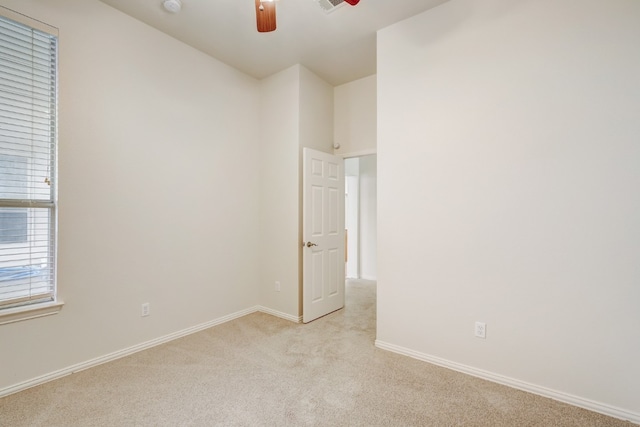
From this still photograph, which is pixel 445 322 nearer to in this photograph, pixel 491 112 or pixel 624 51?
pixel 491 112

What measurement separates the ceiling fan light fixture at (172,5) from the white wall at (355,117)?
81.4 inches

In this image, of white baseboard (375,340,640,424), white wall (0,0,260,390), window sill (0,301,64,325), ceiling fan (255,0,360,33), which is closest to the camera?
ceiling fan (255,0,360,33)

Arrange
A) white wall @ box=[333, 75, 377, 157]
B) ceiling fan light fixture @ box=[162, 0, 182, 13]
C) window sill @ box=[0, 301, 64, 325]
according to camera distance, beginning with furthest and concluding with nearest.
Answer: white wall @ box=[333, 75, 377, 157] < ceiling fan light fixture @ box=[162, 0, 182, 13] < window sill @ box=[0, 301, 64, 325]

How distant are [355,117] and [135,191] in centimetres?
261

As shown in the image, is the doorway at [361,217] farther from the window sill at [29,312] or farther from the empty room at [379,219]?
the window sill at [29,312]

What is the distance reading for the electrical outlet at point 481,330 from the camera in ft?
7.22

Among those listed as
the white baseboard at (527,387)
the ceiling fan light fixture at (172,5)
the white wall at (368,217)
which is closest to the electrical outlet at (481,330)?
the white baseboard at (527,387)

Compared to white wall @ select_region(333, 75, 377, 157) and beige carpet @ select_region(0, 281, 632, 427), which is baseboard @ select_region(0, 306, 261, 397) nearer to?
beige carpet @ select_region(0, 281, 632, 427)

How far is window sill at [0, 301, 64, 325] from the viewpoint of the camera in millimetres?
1932

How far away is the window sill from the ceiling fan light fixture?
8.11ft

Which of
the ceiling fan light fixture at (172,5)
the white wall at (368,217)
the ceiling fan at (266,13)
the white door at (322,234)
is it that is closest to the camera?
the ceiling fan at (266,13)

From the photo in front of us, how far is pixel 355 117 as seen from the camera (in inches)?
146

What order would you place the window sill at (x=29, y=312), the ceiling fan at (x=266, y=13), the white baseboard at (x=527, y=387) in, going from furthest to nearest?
the window sill at (x=29, y=312) → the white baseboard at (x=527, y=387) → the ceiling fan at (x=266, y=13)

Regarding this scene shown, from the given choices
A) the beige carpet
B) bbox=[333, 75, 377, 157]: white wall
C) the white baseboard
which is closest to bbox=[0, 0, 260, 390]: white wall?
the beige carpet
